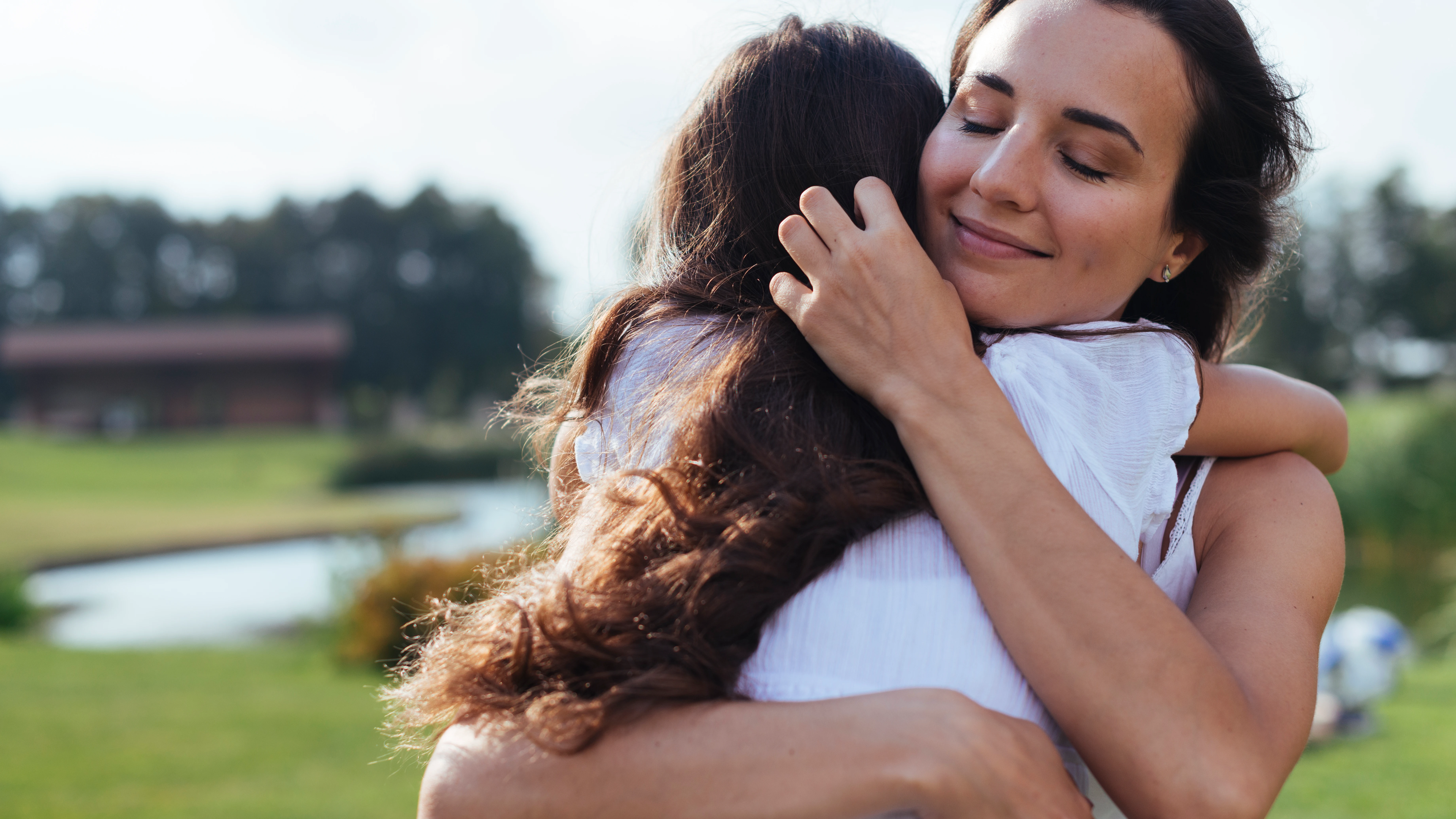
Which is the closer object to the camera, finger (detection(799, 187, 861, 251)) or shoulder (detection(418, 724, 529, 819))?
shoulder (detection(418, 724, 529, 819))

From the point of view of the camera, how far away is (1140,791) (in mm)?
1230

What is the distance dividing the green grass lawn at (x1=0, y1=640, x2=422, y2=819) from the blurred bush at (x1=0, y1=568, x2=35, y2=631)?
237 cm

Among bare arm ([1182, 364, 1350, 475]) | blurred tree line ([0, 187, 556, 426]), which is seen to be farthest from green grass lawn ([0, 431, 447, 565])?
blurred tree line ([0, 187, 556, 426])

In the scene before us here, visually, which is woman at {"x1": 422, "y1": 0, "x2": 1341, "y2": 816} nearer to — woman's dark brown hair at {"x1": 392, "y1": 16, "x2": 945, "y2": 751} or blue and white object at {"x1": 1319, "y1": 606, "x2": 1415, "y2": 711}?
woman's dark brown hair at {"x1": 392, "y1": 16, "x2": 945, "y2": 751}

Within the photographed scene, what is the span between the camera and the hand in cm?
145

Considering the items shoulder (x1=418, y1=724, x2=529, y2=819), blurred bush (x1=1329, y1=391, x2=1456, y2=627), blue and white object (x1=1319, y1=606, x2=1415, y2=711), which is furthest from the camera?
blurred bush (x1=1329, y1=391, x2=1456, y2=627)

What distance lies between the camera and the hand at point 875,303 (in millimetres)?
1445

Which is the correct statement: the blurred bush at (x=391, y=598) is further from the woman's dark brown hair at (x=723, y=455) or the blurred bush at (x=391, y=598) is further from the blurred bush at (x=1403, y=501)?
the blurred bush at (x=1403, y=501)

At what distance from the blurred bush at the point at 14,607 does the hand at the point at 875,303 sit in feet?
43.8

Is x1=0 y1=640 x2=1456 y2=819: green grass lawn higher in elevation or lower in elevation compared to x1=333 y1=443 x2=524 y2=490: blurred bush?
higher

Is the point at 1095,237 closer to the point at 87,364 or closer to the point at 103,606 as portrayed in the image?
the point at 103,606

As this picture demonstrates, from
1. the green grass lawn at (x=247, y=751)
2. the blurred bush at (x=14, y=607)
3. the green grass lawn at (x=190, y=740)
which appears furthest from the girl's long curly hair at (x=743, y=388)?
the blurred bush at (x=14, y=607)

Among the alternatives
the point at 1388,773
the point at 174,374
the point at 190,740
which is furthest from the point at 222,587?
the point at 174,374

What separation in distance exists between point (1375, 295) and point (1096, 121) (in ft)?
191
